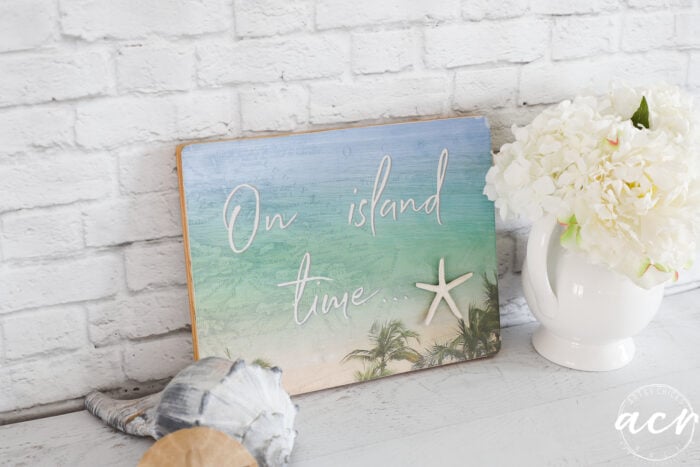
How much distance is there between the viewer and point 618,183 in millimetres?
916

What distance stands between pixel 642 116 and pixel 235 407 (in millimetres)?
668

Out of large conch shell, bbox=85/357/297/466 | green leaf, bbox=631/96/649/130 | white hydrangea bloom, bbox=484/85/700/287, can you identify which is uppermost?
green leaf, bbox=631/96/649/130

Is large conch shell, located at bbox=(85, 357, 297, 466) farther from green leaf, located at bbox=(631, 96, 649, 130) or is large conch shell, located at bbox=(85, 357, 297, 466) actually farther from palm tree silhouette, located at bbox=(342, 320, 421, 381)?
green leaf, located at bbox=(631, 96, 649, 130)

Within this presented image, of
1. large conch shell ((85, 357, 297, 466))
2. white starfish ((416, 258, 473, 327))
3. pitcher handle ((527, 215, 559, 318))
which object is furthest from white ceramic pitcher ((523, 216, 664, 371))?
large conch shell ((85, 357, 297, 466))

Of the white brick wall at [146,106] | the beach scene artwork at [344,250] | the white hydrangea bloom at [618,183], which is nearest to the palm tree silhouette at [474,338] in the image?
the beach scene artwork at [344,250]

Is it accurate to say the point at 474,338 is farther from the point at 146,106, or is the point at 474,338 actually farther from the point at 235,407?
the point at 146,106

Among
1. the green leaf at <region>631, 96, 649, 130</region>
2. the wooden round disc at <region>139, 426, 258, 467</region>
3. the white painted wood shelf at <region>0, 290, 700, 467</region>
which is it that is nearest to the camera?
the wooden round disc at <region>139, 426, 258, 467</region>

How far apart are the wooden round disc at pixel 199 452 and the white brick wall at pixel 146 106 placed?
10.5 inches

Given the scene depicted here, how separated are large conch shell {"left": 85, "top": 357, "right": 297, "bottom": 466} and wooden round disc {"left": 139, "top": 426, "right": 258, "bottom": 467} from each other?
2 centimetres

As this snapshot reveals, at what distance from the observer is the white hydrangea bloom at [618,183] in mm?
920

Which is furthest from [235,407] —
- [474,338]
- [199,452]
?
[474,338]

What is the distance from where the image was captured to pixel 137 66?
0.91 meters

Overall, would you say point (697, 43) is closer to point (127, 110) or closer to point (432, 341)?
point (432, 341)

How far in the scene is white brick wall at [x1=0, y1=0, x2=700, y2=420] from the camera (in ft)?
2.92
